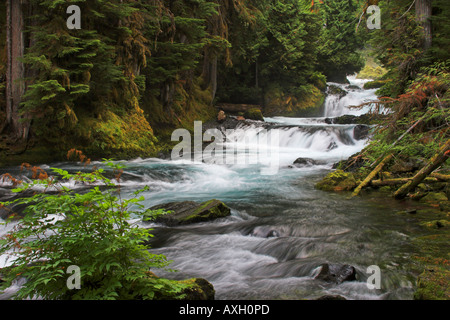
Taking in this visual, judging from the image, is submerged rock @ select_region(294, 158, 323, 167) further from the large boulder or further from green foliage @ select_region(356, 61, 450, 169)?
the large boulder

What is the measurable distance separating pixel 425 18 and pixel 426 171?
586 cm

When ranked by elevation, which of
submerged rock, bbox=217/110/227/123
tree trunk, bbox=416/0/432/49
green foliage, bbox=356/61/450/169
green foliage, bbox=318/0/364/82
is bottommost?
green foliage, bbox=356/61/450/169

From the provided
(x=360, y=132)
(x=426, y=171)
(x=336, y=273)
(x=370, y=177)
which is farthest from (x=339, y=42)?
(x=336, y=273)

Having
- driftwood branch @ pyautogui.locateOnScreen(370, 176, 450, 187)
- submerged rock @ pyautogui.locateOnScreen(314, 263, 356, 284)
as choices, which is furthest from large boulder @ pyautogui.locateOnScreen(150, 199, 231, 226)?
driftwood branch @ pyautogui.locateOnScreen(370, 176, 450, 187)

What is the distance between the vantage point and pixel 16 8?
1161cm

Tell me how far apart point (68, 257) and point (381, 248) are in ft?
15.3

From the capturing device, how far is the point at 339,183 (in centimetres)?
966

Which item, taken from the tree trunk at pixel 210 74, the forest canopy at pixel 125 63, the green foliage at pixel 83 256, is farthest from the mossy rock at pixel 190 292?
the tree trunk at pixel 210 74

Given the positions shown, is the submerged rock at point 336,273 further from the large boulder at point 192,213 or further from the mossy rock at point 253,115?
the mossy rock at point 253,115

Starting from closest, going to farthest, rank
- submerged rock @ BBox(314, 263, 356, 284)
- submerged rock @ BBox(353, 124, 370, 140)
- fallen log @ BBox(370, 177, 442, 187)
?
1. submerged rock @ BBox(314, 263, 356, 284)
2. fallen log @ BBox(370, 177, 442, 187)
3. submerged rock @ BBox(353, 124, 370, 140)

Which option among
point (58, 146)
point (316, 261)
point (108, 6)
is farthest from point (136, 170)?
point (316, 261)

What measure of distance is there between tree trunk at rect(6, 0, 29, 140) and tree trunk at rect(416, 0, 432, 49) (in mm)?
13384

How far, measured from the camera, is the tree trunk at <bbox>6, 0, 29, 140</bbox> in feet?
38.0

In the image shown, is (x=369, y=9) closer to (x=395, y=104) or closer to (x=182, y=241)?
(x=395, y=104)
